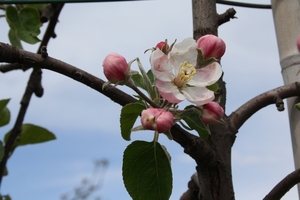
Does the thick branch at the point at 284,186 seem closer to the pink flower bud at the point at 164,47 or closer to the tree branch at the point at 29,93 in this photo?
the pink flower bud at the point at 164,47

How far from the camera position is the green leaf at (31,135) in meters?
1.32

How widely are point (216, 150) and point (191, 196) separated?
223 mm

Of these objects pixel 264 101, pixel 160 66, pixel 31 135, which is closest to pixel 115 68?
pixel 160 66

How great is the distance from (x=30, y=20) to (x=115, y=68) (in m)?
0.69

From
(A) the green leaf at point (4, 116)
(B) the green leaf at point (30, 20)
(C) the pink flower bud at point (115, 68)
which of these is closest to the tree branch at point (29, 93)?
(A) the green leaf at point (4, 116)

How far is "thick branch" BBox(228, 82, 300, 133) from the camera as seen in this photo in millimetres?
723

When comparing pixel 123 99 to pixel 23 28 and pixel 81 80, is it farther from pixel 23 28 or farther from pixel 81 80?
pixel 23 28

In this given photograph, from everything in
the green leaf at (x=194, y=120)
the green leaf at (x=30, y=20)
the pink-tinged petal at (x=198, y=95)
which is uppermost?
the green leaf at (x=30, y=20)

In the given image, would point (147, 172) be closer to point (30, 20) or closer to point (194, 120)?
point (194, 120)

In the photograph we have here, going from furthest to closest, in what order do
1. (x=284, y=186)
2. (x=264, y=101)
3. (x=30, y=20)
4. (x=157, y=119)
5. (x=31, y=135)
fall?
(x=31, y=135), (x=30, y=20), (x=264, y=101), (x=284, y=186), (x=157, y=119)

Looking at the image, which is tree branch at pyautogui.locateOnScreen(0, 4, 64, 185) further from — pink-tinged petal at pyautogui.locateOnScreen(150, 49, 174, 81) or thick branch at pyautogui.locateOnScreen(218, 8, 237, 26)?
pink-tinged petal at pyautogui.locateOnScreen(150, 49, 174, 81)

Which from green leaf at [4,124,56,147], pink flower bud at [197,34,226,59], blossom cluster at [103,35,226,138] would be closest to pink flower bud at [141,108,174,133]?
blossom cluster at [103,35,226,138]

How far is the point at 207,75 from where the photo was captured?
0.54 meters

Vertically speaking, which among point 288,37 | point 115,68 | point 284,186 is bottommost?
point 284,186
